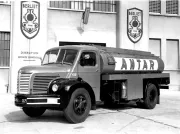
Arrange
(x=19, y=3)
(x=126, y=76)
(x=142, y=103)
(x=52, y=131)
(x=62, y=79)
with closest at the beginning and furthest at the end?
(x=52, y=131) < (x=62, y=79) < (x=126, y=76) < (x=142, y=103) < (x=19, y=3)

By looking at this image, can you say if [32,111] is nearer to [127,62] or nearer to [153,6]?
[127,62]

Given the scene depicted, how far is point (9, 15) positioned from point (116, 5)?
23.7 feet

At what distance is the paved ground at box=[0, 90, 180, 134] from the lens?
7.31 meters

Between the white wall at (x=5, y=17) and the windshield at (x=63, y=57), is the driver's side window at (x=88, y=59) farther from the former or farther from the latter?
the white wall at (x=5, y=17)

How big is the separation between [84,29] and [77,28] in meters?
0.47

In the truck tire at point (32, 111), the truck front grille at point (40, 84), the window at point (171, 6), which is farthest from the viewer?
the window at point (171, 6)

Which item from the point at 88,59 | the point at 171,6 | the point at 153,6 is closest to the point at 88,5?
the point at 153,6

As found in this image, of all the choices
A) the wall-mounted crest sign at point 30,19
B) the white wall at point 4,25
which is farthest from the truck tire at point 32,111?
the wall-mounted crest sign at point 30,19

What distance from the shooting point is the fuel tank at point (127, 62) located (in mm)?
9570

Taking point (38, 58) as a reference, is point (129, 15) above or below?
above

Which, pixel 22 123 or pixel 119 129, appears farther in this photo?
pixel 22 123

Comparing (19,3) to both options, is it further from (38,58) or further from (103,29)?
(103,29)

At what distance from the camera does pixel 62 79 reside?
820 cm

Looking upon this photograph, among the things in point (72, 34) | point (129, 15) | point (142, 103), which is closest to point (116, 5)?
point (129, 15)
